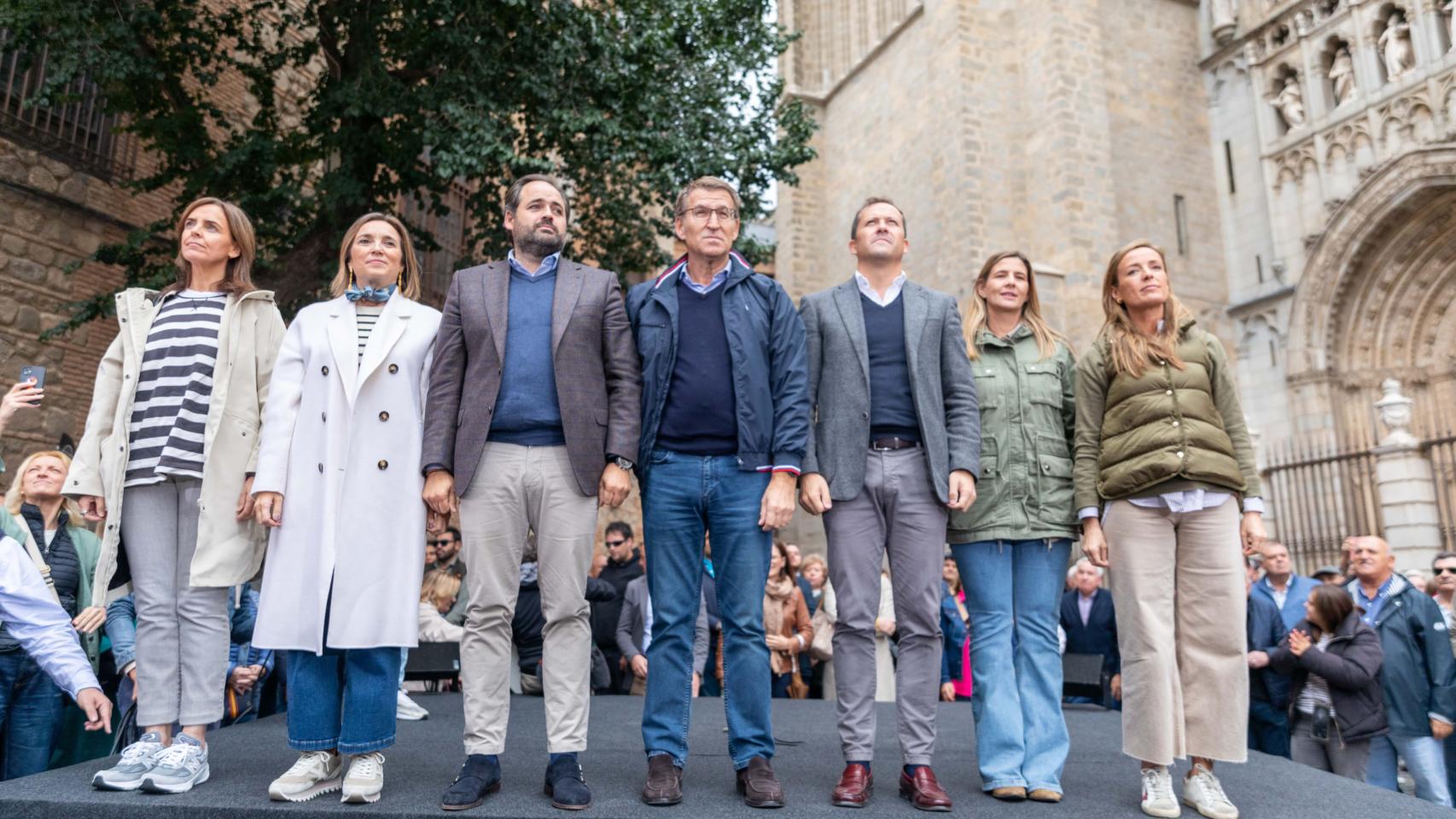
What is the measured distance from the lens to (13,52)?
30.0 ft

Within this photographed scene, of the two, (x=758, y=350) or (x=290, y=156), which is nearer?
(x=758, y=350)

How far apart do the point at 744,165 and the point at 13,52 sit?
23.9 ft

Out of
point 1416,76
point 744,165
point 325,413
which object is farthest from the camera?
point 1416,76

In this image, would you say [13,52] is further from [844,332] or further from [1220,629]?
[1220,629]

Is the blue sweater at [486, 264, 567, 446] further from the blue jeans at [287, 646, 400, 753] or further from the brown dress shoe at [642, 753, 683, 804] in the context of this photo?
the brown dress shoe at [642, 753, 683, 804]

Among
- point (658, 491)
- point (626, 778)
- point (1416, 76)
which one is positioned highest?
point (1416, 76)

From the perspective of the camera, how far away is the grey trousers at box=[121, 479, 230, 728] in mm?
3508

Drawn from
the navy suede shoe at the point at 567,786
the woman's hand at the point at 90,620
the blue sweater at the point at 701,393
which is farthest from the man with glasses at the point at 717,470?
the woman's hand at the point at 90,620

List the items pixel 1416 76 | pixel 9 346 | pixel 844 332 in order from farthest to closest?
pixel 1416 76, pixel 9 346, pixel 844 332

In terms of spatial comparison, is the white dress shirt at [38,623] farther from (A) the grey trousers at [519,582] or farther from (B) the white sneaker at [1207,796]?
(B) the white sneaker at [1207,796]

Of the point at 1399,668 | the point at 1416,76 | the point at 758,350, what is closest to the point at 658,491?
the point at 758,350

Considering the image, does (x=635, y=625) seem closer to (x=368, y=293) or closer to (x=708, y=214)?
(x=368, y=293)

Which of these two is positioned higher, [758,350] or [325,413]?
[758,350]

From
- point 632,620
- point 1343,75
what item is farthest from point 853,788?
point 1343,75
